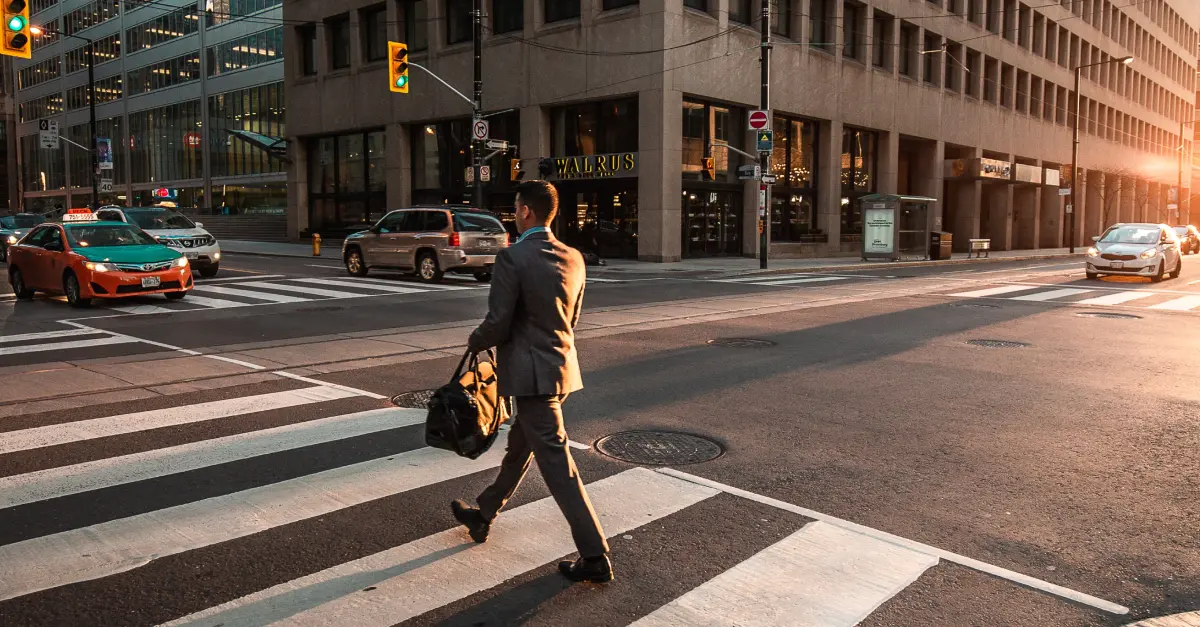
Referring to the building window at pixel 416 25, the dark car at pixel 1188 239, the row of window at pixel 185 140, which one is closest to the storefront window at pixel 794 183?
the building window at pixel 416 25

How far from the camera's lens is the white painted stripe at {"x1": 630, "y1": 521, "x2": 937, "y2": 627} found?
3688mm

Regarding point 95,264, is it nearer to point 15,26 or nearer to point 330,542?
point 15,26

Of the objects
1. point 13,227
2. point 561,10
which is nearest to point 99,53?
point 13,227

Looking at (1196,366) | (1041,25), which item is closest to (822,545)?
(1196,366)

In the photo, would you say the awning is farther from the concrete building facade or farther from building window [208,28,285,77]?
building window [208,28,285,77]

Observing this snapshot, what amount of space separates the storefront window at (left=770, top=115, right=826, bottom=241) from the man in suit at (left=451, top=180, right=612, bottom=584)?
3339 centimetres

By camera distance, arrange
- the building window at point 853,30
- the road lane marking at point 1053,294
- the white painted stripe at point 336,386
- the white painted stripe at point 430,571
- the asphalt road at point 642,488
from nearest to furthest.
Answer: the white painted stripe at point 430,571
the asphalt road at point 642,488
the white painted stripe at point 336,386
the road lane marking at point 1053,294
the building window at point 853,30

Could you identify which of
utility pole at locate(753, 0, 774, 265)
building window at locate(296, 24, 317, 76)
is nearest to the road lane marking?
utility pole at locate(753, 0, 774, 265)

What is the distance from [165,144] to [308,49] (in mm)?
27769

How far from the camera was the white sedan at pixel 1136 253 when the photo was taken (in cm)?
2281

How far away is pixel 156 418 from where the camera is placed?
7090 mm

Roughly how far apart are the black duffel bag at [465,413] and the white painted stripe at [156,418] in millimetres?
3684

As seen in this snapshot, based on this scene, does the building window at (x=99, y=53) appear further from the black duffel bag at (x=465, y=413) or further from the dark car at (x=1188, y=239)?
the black duffel bag at (x=465, y=413)

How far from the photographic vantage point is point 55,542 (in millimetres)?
4426
